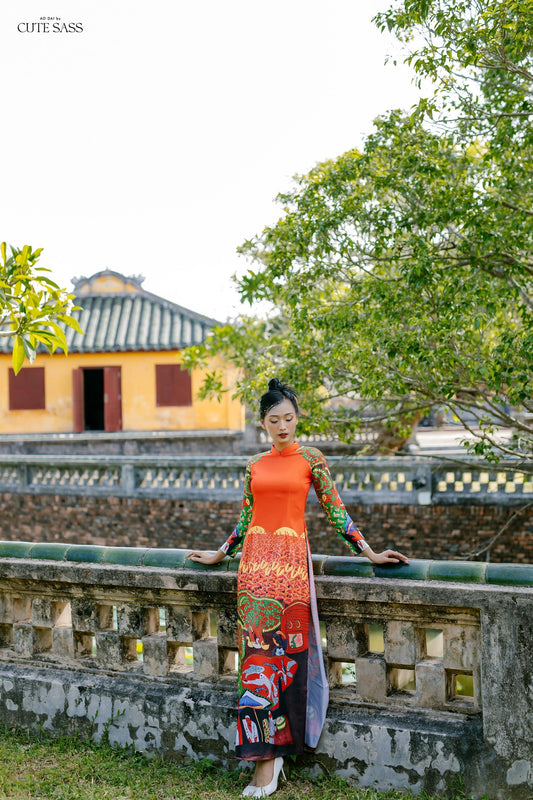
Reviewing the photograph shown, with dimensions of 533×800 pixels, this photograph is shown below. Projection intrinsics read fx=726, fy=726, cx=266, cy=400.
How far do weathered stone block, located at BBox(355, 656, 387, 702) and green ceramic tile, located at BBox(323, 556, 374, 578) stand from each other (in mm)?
342

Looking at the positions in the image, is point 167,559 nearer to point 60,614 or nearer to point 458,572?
point 60,614

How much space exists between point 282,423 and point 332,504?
406 mm

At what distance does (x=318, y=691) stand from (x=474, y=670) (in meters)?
0.62

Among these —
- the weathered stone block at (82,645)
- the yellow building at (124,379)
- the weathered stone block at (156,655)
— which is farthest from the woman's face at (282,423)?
the yellow building at (124,379)

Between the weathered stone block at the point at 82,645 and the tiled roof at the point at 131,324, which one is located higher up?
the tiled roof at the point at 131,324

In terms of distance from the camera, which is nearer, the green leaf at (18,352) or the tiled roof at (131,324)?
the green leaf at (18,352)

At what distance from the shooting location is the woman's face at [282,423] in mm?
3133

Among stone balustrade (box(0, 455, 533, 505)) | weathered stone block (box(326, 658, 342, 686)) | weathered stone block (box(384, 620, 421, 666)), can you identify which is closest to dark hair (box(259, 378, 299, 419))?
weathered stone block (box(384, 620, 421, 666))

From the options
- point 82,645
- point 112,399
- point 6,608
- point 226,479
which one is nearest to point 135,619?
point 82,645

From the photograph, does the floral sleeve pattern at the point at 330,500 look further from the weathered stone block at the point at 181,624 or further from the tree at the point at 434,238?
the tree at the point at 434,238

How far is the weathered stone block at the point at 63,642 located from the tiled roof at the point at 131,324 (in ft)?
50.4

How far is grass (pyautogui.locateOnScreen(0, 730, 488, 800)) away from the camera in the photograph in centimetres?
288

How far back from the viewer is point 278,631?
291cm

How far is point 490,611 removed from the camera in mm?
2699
